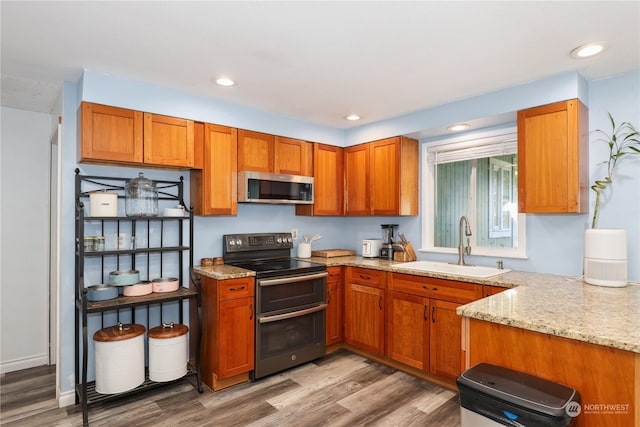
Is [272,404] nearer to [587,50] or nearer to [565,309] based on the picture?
[565,309]

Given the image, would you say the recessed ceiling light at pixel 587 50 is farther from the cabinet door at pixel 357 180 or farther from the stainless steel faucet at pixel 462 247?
the cabinet door at pixel 357 180

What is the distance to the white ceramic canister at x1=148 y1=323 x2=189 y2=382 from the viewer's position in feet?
8.93

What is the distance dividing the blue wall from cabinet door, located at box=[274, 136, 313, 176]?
191 millimetres

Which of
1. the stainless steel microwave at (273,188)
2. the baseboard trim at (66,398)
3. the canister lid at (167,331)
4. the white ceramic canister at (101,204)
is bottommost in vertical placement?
the baseboard trim at (66,398)

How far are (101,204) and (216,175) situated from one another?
94 cm

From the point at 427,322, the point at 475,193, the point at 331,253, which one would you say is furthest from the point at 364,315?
the point at 475,193

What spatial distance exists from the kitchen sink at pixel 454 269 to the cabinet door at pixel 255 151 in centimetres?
164

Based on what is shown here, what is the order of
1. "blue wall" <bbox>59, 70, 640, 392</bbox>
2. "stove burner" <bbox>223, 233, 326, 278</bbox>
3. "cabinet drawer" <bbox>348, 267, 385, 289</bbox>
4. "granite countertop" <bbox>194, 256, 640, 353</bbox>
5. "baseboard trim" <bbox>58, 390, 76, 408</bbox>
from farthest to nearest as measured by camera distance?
"cabinet drawer" <bbox>348, 267, 385, 289</bbox> < "stove burner" <bbox>223, 233, 326, 278</bbox> < "baseboard trim" <bbox>58, 390, 76, 408</bbox> < "blue wall" <bbox>59, 70, 640, 392</bbox> < "granite countertop" <bbox>194, 256, 640, 353</bbox>

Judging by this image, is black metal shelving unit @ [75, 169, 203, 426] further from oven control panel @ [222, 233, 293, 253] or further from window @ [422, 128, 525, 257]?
window @ [422, 128, 525, 257]

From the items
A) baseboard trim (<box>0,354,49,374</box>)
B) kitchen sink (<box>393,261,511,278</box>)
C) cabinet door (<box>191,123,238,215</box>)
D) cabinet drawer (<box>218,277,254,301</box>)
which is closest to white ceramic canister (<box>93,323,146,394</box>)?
cabinet drawer (<box>218,277,254,301</box>)

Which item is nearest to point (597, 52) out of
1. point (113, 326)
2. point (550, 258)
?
point (550, 258)

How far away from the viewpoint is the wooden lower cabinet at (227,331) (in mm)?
2824

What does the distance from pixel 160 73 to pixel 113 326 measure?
2.01m
